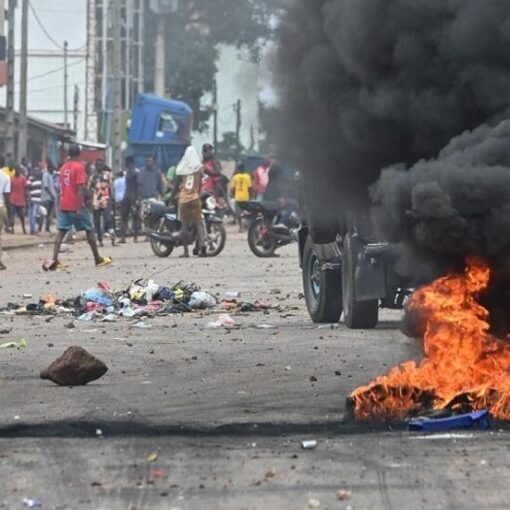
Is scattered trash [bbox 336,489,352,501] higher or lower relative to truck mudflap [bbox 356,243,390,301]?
lower

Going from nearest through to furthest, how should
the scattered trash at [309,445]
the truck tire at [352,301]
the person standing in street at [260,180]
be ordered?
1. the scattered trash at [309,445]
2. the truck tire at [352,301]
3. the person standing in street at [260,180]

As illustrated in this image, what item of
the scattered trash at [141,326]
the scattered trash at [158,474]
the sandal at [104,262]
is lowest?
the sandal at [104,262]

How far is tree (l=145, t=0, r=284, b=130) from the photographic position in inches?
1312

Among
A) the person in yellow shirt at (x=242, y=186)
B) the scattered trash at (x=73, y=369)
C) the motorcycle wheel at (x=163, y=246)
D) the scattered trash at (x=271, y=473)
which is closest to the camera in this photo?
the scattered trash at (x=271, y=473)

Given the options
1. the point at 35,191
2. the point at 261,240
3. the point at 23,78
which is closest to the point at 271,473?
the point at 261,240

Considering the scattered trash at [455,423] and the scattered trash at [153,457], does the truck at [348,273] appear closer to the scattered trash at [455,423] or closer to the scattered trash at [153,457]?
the scattered trash at [455,423]

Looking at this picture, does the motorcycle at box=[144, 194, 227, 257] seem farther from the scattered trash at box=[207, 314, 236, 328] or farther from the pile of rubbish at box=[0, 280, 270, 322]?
the scattered trash at box=[207, 314, 236, 328]

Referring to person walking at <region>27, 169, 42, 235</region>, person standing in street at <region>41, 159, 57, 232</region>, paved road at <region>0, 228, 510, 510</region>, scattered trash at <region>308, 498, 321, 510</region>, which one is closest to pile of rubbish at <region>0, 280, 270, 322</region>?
paved road at <region>0, 228, 510, 510</region>

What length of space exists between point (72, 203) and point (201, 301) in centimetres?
683

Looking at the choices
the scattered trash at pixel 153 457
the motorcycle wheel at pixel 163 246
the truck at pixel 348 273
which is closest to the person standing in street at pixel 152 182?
the motorcycle wheel at pixel 163 246

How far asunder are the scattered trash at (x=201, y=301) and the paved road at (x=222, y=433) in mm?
1844

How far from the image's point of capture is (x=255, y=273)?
20891 millimetres

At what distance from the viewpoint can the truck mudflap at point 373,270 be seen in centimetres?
1233

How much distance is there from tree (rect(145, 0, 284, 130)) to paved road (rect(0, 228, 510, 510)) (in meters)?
15.1
